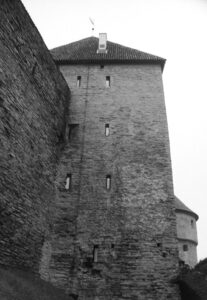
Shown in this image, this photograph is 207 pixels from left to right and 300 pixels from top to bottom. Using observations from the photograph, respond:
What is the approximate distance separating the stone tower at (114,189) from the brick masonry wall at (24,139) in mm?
930

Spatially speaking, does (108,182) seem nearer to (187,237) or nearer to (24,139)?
(24,139)

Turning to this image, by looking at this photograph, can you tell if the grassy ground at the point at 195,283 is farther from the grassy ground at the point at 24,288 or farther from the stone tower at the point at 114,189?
the grassy ground at the point at 24,288

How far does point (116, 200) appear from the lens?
10836 millimetres

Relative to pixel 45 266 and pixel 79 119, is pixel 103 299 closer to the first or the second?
pixel 45 266

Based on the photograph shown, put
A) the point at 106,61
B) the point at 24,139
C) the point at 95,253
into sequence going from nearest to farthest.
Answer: the point at 24,139 < the point at 95,253 < the point at 106,61

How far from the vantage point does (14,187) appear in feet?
26.5

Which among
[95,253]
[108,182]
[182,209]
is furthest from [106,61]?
[182,209]

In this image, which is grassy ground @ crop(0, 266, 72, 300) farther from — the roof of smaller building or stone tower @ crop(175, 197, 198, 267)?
the roof of smaller building

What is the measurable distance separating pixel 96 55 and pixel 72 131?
176 inches

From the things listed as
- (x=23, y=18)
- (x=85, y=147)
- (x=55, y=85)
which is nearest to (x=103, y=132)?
(x=85, y=147)

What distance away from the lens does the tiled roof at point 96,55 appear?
1441cm

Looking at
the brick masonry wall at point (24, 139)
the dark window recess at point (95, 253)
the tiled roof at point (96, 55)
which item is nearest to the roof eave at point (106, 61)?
the tiled roof at point (96, 55)

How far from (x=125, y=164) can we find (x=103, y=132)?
161 centimetres

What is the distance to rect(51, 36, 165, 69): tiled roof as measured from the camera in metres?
14.4
